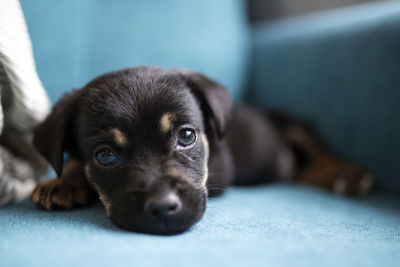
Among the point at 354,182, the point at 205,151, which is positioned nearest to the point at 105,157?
the point at 205,151

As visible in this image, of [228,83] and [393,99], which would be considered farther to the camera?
[228,83]

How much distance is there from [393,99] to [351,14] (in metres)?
1.02

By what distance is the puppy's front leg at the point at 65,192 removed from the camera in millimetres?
1776

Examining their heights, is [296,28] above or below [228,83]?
above

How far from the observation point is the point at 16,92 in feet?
6.14

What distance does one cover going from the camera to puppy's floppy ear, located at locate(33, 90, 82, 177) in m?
1.87

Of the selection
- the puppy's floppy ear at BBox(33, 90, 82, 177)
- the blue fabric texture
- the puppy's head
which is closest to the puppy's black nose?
the puppy's head

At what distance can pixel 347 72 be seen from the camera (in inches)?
109

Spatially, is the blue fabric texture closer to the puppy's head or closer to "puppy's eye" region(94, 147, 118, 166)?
the puppy's head

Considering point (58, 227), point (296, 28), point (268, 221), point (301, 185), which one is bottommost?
point (301, 185)

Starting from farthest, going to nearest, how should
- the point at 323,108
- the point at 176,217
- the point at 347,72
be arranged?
the point at 323,108, the point at 347,72, the point at 176,217

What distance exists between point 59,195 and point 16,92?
2.06ft

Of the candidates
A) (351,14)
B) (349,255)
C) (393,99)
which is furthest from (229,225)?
(351,14)

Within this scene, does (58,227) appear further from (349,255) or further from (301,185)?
(301,185)
